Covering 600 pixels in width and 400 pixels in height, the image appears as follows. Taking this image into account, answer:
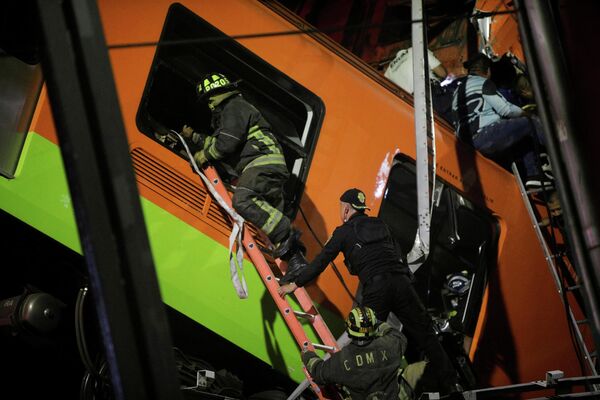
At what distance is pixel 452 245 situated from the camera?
5.09m

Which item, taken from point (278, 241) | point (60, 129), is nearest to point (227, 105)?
point (278, 241)

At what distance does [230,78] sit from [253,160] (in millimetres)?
798

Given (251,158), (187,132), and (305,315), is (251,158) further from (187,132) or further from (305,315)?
(305,315)

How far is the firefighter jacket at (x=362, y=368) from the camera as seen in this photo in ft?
13.1

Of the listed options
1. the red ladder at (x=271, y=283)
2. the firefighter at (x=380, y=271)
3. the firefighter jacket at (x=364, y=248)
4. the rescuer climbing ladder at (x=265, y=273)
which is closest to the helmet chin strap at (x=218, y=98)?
the rescuer climbing ladder at (x=265, y=273)

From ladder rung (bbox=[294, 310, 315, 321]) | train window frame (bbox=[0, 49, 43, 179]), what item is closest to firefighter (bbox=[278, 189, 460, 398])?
ladder rung (bbox=[294, 310, 315, 321])

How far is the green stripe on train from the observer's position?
11.8 ft

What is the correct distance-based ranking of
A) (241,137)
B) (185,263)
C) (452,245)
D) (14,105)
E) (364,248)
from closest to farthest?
1. (14,105)
2. (185,263)
3. (241,137)
4. (364,248)
5. (452,245)

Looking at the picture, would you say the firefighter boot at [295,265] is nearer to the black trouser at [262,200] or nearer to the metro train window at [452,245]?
the black trouser at [262,200]

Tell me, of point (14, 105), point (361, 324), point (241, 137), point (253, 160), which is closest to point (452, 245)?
point (361, 324)

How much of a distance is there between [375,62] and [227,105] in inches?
161

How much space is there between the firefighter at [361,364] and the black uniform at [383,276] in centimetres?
27

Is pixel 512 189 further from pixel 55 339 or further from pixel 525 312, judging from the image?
pixel 55 339

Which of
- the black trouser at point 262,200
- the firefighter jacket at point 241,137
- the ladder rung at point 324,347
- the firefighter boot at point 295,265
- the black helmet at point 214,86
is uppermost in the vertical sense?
the black helmet at point 214,86
